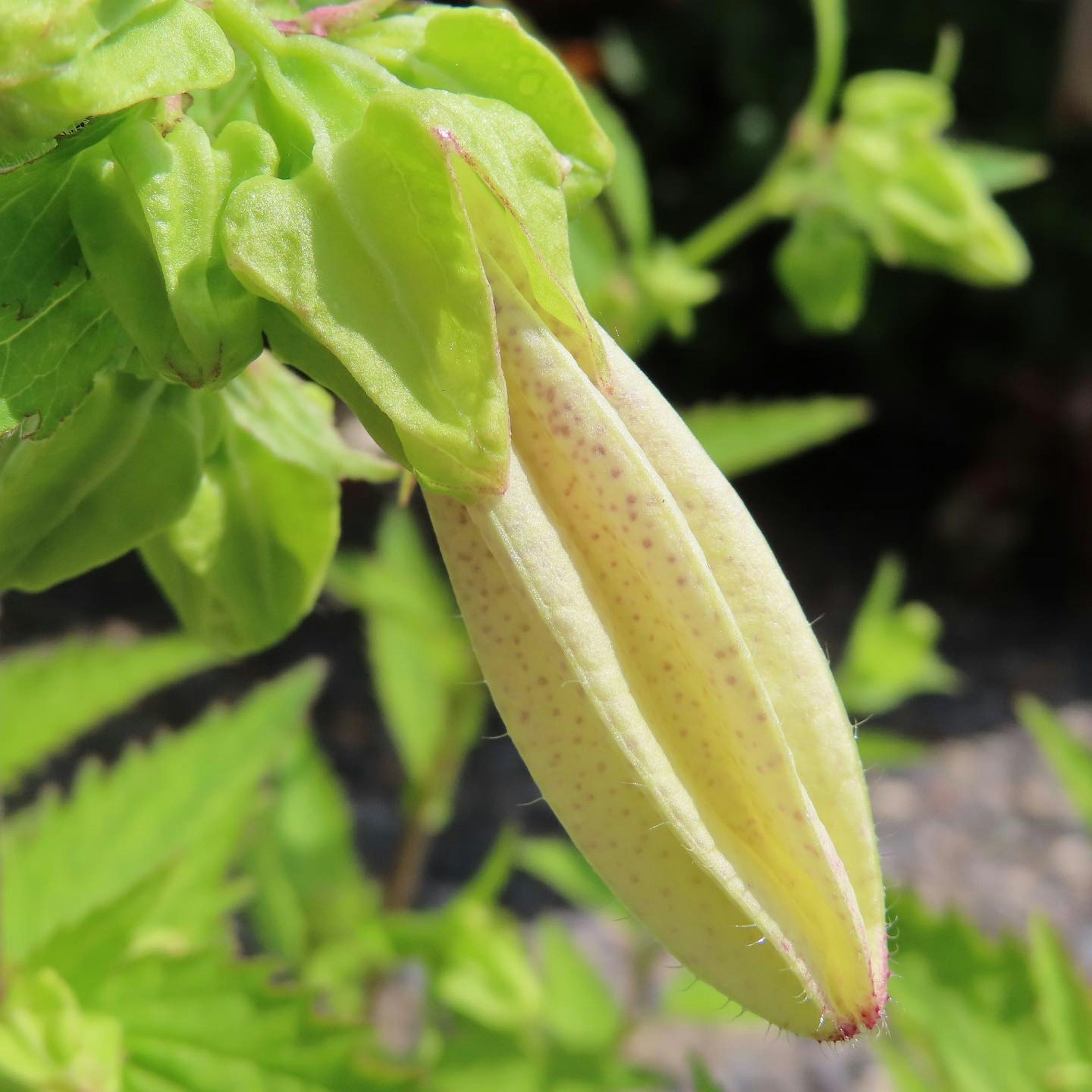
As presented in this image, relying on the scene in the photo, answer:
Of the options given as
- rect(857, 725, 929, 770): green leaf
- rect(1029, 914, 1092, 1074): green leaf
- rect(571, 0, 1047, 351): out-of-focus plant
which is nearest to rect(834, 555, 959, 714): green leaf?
rect(857, 725, 929, 770): green leaf

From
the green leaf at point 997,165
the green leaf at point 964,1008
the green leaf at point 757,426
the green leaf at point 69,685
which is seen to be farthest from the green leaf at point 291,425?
the green leaf at point 997,165

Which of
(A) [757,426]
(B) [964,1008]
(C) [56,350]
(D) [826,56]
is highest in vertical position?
(C) [56,350]

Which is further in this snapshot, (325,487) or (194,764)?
→ (194,764)

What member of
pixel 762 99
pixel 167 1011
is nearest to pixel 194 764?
pixel 167 1011

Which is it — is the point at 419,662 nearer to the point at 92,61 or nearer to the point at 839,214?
the point at 839,214

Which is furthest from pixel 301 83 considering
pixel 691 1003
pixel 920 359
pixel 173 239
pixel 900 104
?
pixel 920 359

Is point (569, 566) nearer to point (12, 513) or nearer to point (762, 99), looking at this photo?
point (12, 513)

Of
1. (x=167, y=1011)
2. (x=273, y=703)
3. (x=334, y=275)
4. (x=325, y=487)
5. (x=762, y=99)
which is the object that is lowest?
(x=762, y=99)
